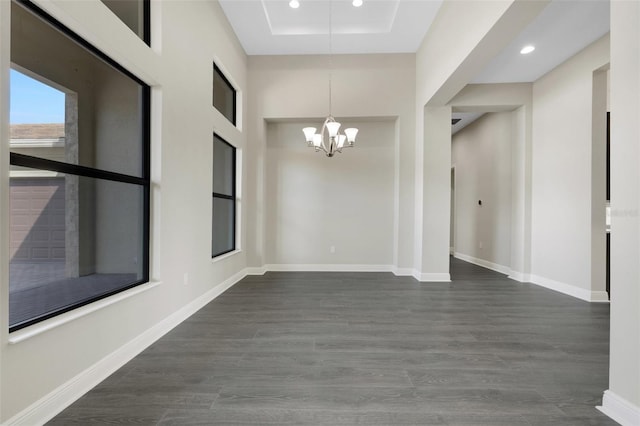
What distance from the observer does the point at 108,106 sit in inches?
90.3

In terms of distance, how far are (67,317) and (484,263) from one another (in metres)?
6.73

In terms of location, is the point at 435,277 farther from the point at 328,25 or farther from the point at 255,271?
the point at 328,25

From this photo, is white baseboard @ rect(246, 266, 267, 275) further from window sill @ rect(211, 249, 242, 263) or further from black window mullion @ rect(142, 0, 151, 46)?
black window mullion @ rect(142, 0, 151, 46)

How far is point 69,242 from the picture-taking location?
2.03m

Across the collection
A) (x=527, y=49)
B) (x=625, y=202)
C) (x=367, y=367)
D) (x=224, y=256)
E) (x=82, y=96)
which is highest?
(x=527, y=49)

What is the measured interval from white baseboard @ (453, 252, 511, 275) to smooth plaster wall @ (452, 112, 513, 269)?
2.0 inches

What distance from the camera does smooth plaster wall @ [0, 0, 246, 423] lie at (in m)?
1.44

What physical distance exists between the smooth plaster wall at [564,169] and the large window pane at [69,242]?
17.3ft

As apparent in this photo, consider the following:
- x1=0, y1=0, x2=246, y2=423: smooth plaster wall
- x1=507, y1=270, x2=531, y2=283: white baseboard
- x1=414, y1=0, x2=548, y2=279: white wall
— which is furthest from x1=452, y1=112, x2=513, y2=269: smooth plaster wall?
x1=0, y1=0, x2=246, y2=423: smooth plaster wall

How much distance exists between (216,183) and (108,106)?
193cm

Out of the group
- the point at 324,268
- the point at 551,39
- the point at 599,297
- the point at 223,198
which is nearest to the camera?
the point at 551,39

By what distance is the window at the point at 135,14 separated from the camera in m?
2.26

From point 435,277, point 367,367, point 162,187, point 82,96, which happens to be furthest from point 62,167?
point 435,277

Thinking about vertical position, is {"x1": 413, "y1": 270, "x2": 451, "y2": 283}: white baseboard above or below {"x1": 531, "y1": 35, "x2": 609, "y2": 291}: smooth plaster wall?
below
